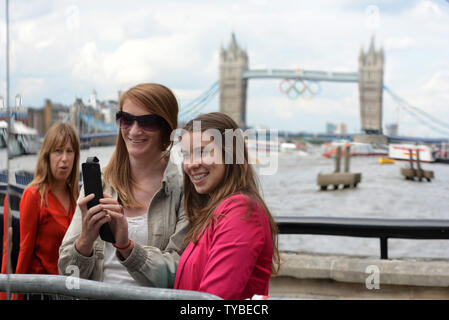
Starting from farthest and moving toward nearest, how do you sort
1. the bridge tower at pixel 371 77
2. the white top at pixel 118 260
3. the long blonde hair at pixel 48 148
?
1. the bridge tower at pixel 371 77
2. the long blonde hair at pixel 48 148
3. the white top at pixel 118 260

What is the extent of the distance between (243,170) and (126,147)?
372 millimetres

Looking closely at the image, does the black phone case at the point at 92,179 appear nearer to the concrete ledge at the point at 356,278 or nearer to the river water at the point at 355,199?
the concrete ledge at the point at 356,278

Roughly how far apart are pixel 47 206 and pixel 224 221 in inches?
30.6

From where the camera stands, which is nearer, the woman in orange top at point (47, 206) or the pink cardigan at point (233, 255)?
the pink cardigan at point (233, 255)

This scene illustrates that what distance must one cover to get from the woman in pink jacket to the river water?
16.8 meters

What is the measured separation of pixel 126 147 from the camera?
1.41 m

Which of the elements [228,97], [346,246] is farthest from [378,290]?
[346,246]

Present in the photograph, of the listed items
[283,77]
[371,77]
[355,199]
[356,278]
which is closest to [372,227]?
[356,278]

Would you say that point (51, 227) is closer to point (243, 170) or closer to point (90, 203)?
point (90, 203)

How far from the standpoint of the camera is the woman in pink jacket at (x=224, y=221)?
3.43 ft

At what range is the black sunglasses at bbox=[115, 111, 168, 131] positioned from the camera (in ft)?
4.36

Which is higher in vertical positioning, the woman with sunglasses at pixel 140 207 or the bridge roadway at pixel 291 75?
the bridge roadway at pixel 291 75

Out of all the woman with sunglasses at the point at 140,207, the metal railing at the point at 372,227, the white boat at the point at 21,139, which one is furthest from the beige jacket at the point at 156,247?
the metal railing at the point at 372,227

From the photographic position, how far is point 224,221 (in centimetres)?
109
